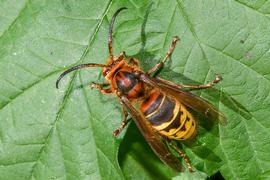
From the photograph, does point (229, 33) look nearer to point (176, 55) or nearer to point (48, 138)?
point (176, 55)

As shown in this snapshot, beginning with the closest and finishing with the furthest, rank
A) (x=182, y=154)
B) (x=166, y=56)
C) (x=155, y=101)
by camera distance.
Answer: (x=166, y=56) → (x=155, y=101) → (x=182, y=154)

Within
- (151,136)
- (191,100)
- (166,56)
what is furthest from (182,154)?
(166,56)

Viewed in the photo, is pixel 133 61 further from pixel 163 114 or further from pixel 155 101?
pixel 163 114

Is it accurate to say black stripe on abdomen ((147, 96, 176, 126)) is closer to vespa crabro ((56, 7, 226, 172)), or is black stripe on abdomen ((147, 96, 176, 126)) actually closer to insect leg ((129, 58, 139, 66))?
vespa crabro ((56, 7, 226, 172))

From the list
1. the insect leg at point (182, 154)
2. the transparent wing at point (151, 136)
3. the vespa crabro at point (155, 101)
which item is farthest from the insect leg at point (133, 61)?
the insect leg at point (182, 154)

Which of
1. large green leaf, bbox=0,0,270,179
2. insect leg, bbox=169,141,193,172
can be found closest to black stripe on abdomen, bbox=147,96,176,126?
large green leaf, bbox=0,0,270,179
